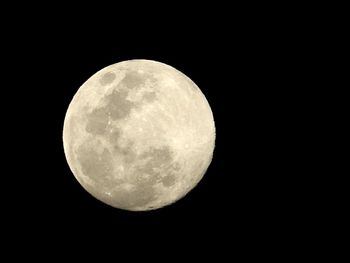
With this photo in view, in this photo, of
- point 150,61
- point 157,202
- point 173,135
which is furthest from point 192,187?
point 150,61

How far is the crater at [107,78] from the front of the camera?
5367 mm

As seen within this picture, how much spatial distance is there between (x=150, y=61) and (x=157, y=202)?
1.93 meters

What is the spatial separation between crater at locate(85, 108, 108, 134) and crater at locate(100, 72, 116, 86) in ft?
1.35

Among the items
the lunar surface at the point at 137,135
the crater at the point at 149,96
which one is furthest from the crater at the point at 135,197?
the crater at the point at 149,96

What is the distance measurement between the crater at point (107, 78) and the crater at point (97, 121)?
1.35ft

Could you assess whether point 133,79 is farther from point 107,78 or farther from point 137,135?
point 137,135

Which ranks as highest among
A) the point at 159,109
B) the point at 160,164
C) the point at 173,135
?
the point at 159,109

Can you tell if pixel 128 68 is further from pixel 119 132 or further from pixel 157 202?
pixel 157 202

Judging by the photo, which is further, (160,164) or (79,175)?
(79,175)

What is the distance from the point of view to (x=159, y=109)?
5152 mm

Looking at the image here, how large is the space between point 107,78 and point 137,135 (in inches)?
36.4

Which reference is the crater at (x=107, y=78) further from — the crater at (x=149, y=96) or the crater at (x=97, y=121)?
the crater at (x=149, y=96)

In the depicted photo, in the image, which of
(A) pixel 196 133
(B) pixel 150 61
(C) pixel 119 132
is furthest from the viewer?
(B) pixel 150 61

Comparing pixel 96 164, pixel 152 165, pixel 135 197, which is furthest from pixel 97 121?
pixel 135 197
